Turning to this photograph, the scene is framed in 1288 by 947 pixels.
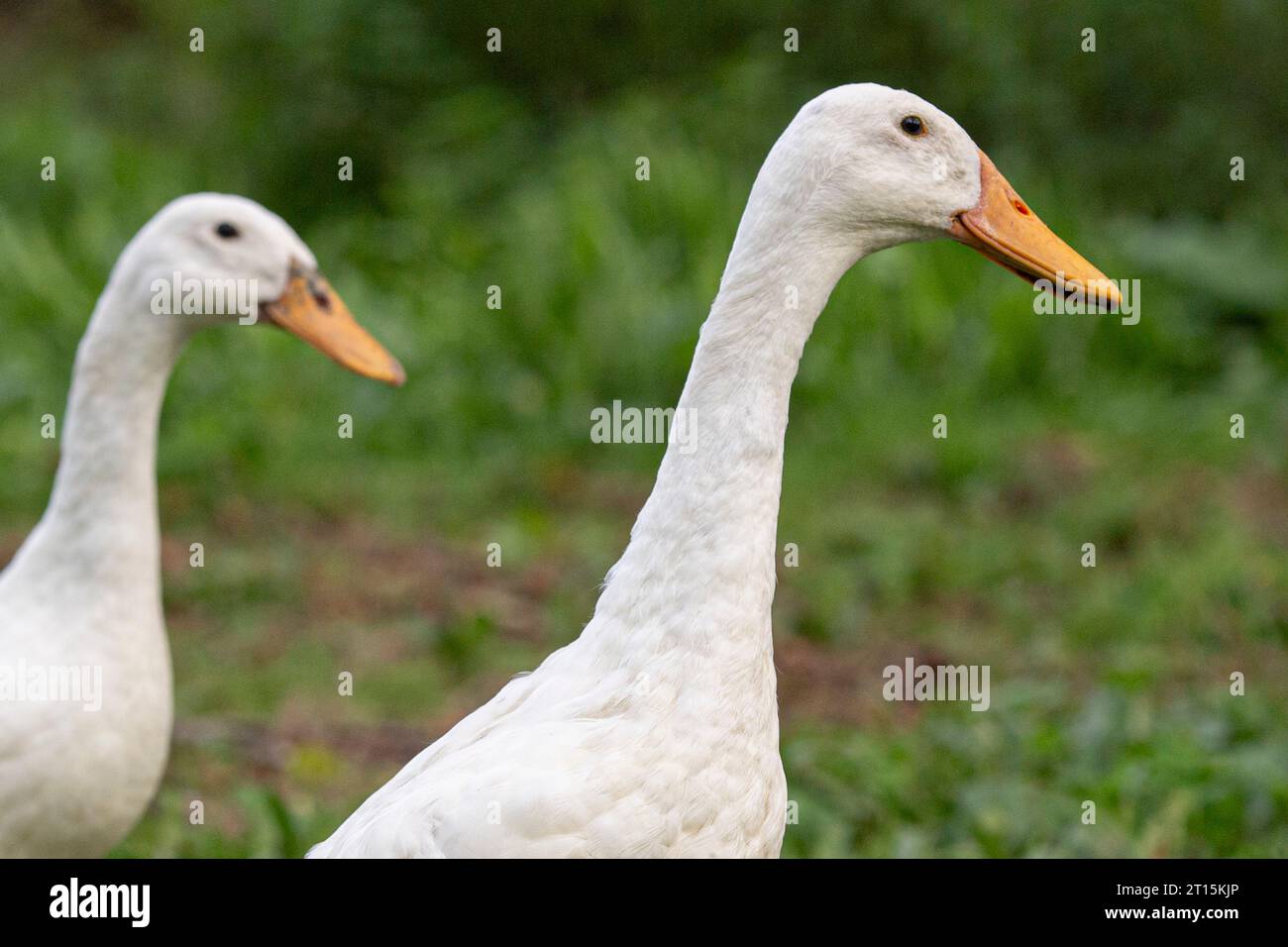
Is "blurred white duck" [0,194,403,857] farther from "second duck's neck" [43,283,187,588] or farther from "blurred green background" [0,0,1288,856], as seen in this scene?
"blurred green background" [0,0,1288,856]

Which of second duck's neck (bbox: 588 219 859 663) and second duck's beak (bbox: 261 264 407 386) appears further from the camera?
second duck's beak (bbox: 261 264 407 386)

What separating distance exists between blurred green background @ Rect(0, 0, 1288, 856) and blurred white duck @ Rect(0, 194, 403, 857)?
0.68m

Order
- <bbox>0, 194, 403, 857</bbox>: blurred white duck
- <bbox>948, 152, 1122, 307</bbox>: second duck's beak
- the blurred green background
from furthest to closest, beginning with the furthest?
the blurred green background → <bbox>0, 194, 403, 857</bbox>: blurred white duck → <bbox>948, 152, 1122, 307</bbox>: second duck's beak

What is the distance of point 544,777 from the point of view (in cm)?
262

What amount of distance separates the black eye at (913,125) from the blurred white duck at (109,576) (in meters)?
1.97

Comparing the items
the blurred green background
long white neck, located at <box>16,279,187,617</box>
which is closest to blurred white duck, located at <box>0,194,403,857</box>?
long white neck, located at <box>16,279,187,617</box>

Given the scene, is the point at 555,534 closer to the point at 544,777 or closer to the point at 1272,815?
the point at 1272,815

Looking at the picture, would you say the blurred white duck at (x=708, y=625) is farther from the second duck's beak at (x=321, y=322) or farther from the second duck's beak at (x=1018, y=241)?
the second duck's beak at (x=321, y=322)

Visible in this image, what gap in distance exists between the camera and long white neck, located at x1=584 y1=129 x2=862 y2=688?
274cm

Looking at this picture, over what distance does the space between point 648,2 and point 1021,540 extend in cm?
425

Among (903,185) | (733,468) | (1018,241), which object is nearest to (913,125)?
(903,185)

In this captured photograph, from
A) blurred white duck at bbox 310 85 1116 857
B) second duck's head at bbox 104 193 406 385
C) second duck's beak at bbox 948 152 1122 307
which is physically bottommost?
blurred white duck at bbox 310 85 1116 857

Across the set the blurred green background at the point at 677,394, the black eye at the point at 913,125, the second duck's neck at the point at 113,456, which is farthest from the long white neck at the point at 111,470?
the black eye at the point at 913,125
